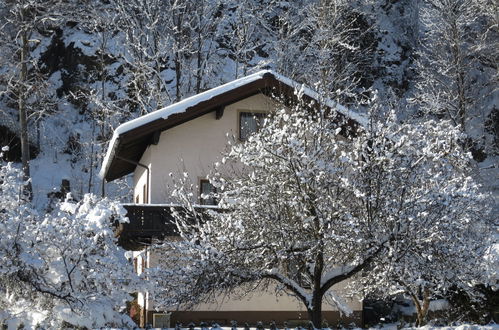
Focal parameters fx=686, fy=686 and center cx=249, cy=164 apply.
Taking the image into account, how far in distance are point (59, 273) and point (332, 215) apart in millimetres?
4422

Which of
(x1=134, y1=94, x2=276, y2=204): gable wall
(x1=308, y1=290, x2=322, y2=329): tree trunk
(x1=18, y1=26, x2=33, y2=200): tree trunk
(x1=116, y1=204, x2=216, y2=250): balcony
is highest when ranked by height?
(x1=18, y1=26, x2=33, y2=200): tree trunk

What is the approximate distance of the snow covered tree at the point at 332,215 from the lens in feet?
35.6

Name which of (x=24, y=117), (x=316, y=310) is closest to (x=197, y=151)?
(x=316, y=310)

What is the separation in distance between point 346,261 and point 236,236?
6.28ft

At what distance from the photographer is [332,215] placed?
11.1 metres

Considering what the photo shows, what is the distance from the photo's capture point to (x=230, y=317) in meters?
19.8

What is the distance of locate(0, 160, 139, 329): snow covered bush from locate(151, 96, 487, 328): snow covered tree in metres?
1.09

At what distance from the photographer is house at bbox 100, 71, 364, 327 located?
62.4 ft

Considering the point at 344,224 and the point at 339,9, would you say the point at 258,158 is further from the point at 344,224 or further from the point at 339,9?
the point at 339,9

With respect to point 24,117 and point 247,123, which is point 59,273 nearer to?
point 247,123

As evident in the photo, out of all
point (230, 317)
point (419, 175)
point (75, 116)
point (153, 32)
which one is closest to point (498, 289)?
point (230, 317)

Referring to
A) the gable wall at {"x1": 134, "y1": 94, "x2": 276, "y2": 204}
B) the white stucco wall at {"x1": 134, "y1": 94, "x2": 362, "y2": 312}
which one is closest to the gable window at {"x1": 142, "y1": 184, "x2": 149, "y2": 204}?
the white stucco wall at {"x1": 134, "y1": 94, "x2": 362, "y2": 312}

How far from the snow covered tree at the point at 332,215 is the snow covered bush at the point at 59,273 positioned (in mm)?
1092

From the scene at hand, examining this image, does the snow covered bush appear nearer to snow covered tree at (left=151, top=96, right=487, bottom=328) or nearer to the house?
snow covered tree at (left=151, top=96, right=487, bottom=328)
